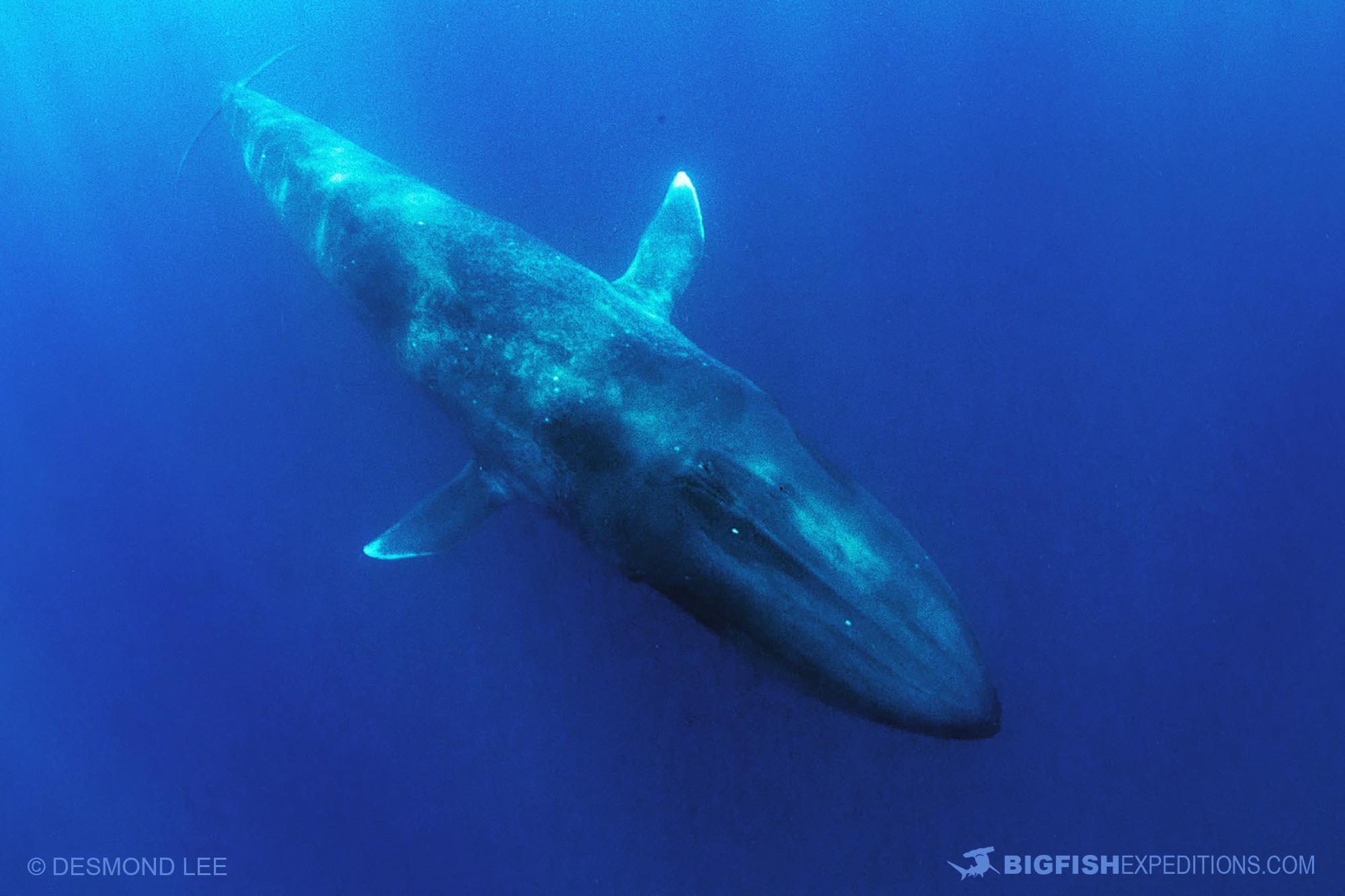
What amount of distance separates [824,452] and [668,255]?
3.19 m

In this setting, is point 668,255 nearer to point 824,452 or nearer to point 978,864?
point 824,452

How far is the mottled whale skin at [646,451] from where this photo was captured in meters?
4.26

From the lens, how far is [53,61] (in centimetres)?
1511

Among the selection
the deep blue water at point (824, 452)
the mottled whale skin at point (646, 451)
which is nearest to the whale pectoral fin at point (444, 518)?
the mottled whale skin at point (646, 451)

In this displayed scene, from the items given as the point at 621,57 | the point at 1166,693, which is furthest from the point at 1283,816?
the point at 621,57

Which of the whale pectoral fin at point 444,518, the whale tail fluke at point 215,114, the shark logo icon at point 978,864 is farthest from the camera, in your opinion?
the whale tail fluke at point 215,114

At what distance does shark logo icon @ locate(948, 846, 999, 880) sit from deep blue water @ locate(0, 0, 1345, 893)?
0.31ft

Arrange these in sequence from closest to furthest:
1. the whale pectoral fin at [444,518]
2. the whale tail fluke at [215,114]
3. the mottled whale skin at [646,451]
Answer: the mottled whale skin at [646,451] → the whale pectoral fin at [444,518] → the whale tail fluke at [215,114]

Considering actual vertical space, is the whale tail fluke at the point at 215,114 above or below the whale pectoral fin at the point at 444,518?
above

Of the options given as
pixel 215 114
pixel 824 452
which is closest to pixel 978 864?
pixel 824 452

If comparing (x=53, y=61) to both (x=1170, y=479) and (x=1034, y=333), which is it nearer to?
(x=1034, y=333)

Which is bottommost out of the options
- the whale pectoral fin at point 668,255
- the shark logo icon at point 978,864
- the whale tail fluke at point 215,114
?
the shark logo icon at point 978,864

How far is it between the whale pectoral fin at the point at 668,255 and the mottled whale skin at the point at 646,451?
0.02 m

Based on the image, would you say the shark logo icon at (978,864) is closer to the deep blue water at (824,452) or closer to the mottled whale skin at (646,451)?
the deep blue water at (824,452)
